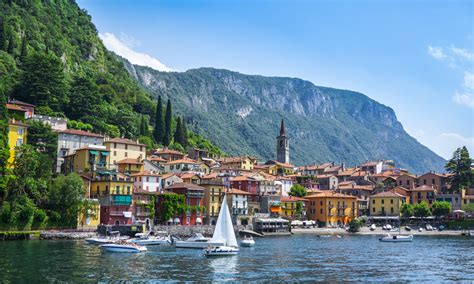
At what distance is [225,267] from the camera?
53969 mm

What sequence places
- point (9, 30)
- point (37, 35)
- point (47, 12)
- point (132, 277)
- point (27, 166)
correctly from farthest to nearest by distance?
point (47, 12), point (37, 35), point (9, 30), point (27, 166), point (132, 277)

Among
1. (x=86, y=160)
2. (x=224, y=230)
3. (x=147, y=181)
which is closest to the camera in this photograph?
(x=224, y=230)

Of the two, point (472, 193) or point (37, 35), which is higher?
point (37, 35)

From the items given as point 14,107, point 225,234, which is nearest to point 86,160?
point 14,107

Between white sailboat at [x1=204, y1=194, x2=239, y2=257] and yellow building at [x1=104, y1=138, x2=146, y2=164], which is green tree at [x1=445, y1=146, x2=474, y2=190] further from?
white sailboat at [x1=204, y1=194, x2=239, y2=257]

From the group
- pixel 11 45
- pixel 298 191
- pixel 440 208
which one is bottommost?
pixel 440 208

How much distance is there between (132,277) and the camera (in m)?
45.4

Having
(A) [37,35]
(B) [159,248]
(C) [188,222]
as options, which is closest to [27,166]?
(B) [159,248]

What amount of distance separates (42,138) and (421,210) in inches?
3005

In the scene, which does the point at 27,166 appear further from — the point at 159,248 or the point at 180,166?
the point at 180,166

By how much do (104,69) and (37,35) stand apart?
3083 centimetres

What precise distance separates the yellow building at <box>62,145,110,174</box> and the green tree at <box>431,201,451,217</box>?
6793 centimetres

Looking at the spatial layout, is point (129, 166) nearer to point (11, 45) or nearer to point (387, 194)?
point (11, 45)

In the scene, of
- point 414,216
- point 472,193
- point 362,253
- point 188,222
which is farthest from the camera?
point 472,193
